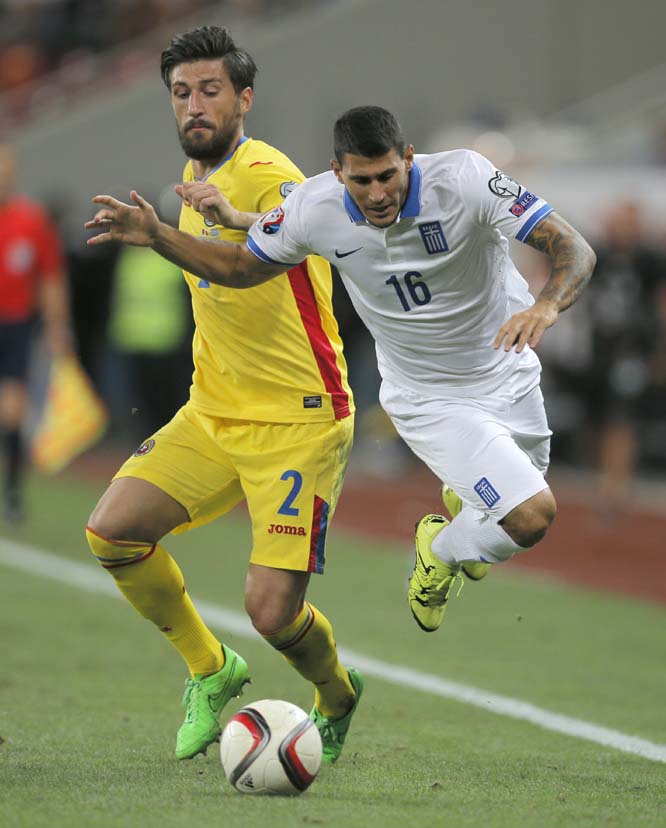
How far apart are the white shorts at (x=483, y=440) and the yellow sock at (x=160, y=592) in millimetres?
1072

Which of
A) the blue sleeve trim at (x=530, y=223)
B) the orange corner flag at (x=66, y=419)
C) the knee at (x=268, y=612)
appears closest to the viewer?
the blue sleeve trim at (x=530, y=223)

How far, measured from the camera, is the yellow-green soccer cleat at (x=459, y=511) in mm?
6281

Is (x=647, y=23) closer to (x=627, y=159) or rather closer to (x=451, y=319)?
(x=627, y=159)

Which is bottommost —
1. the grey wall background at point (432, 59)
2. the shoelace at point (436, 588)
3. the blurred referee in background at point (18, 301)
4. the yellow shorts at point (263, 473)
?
the grey wall background at point (432, 59)

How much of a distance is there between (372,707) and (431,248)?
2491 mm

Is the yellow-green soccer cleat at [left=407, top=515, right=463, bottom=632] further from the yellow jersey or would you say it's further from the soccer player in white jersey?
the yellow jersey

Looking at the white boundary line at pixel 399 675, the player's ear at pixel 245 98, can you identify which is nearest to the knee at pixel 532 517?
the white boundary line at pixel 399 675

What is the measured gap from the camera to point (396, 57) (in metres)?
22.6

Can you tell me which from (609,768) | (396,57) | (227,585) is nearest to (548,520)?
(609,768)

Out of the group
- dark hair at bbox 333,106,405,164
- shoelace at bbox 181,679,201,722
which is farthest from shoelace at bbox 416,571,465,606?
dark hair at bbox 333,106,405,164

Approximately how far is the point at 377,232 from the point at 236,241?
58 centimetres

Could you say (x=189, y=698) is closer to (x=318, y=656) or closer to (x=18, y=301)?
(x=318, y=656)

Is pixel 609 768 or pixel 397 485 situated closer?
pixel 609 768

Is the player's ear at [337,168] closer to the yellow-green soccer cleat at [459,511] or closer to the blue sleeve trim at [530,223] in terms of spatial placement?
the blue sleeve trim at [530,223]
